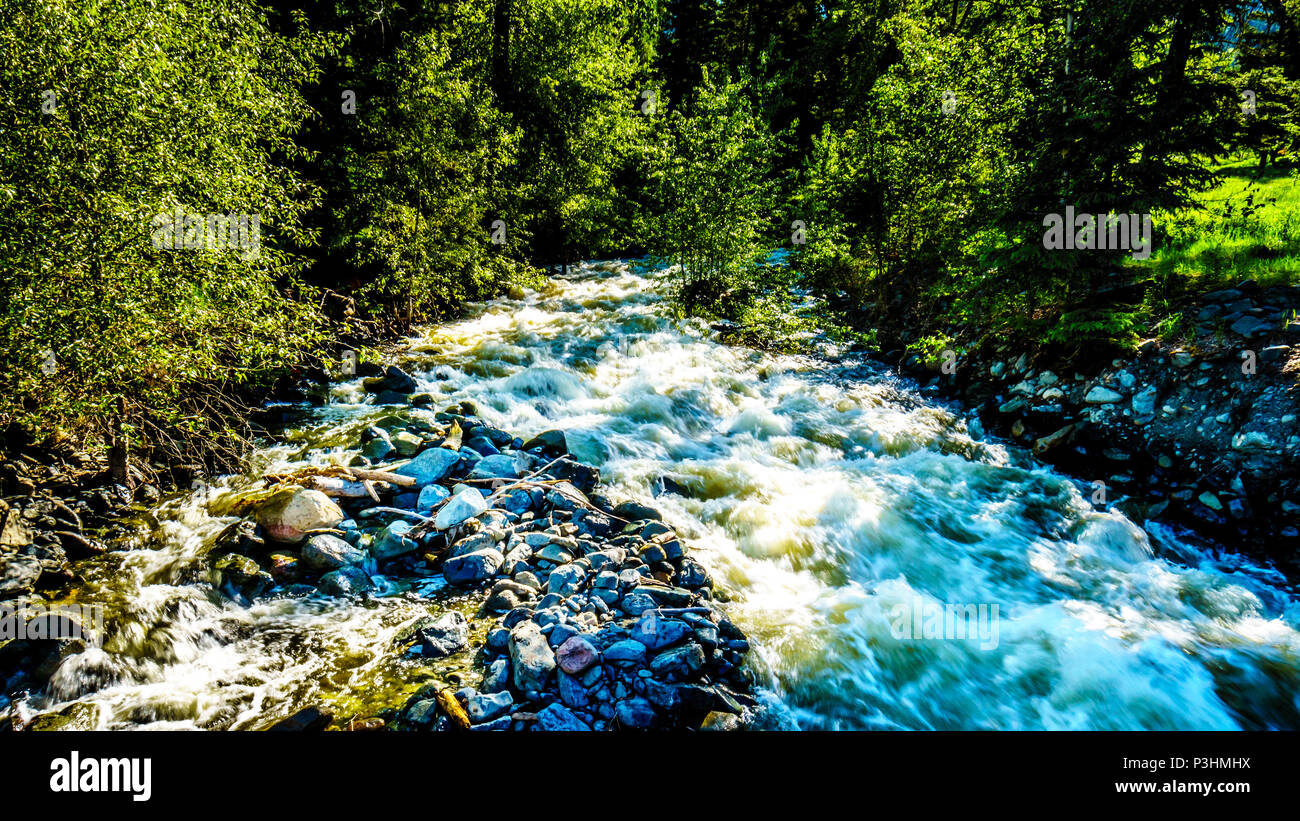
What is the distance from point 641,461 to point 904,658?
4.80 meters

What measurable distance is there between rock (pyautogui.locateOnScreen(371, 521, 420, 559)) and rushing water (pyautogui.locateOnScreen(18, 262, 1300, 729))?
0.52 metres

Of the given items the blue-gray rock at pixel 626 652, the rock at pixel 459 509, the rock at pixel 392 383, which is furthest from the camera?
the rock at pixel 392 383

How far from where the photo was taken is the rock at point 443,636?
441cm

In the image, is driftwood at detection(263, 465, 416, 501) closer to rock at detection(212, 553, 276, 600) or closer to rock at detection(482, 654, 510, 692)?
rock at detection(212, 553, 276, 600)

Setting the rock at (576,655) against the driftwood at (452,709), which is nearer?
the driftwood at (452,709)

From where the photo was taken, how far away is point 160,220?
5258 mm

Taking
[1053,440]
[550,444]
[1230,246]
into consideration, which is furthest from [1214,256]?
[550,444]

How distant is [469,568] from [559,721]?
2.32 meters

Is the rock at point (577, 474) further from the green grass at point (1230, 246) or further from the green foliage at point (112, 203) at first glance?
the green grass at point (1230, 246)

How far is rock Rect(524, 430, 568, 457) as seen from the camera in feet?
27.6

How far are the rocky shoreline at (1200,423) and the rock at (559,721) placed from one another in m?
7.91

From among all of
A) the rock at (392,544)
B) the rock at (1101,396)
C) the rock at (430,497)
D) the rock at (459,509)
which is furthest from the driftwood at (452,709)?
the rock at (1101,396)
